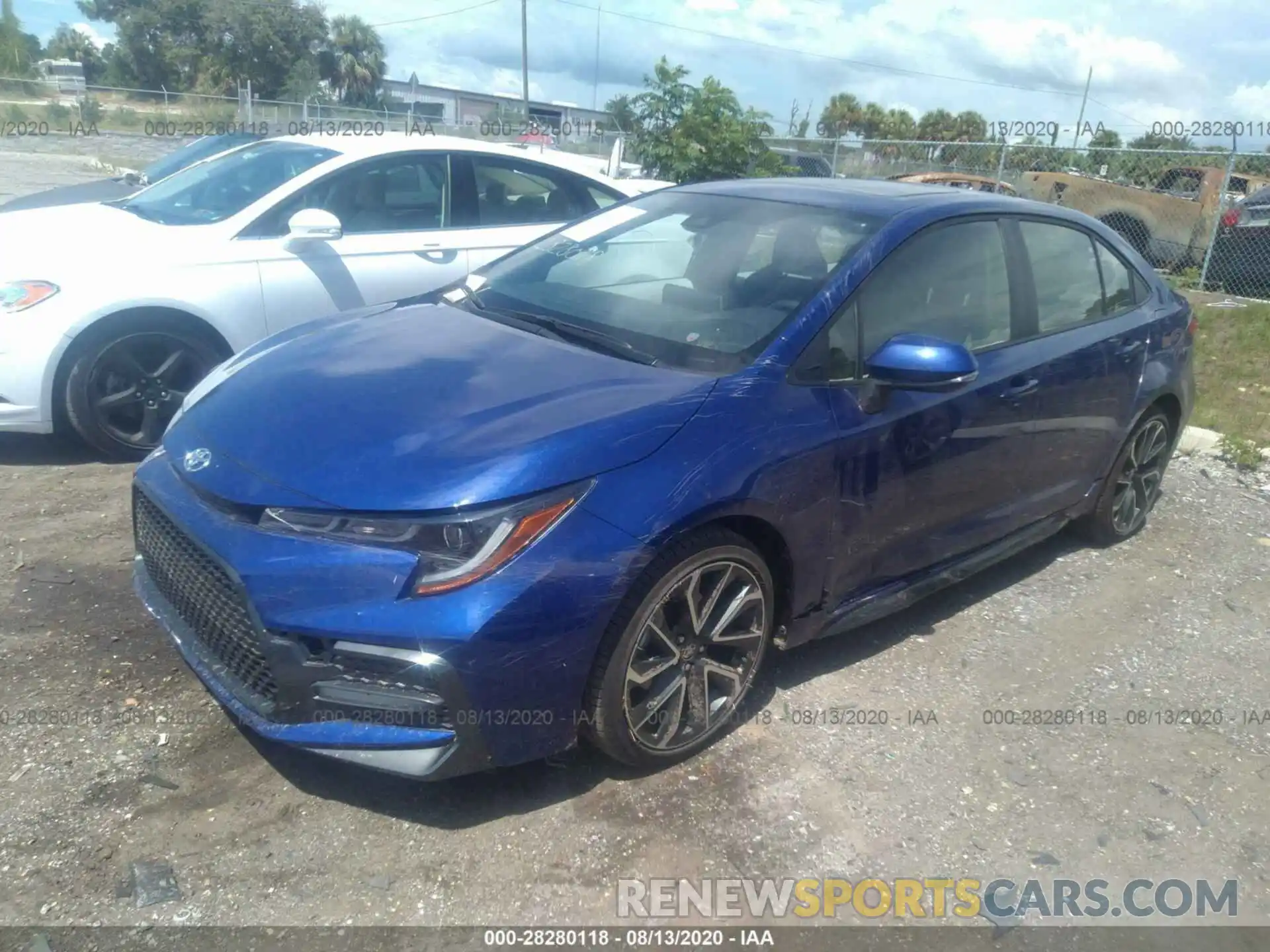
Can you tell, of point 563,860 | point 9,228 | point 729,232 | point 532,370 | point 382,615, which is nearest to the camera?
point 382,615

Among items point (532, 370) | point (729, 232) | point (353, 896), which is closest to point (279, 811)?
point (353, 896)

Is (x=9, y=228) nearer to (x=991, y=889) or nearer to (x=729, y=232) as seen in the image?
(x=729, y=232)

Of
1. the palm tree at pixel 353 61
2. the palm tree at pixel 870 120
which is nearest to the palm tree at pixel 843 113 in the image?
the palm tree at pixel 870 120

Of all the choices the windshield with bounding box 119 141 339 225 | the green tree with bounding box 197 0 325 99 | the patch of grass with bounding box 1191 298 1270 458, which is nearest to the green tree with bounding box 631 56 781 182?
the patch of grass with bounding box 1191 298 1270 458

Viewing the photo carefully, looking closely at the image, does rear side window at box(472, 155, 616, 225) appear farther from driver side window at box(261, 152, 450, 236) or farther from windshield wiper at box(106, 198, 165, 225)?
windshield wiper at box(106, 198, 165, 225)

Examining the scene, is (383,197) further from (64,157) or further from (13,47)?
(13,47)

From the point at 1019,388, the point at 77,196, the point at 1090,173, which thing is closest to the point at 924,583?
the point at 1019,388

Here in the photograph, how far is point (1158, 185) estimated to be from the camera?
584 inches

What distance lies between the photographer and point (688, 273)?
12.6ft

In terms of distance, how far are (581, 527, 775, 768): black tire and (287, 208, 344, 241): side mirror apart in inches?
131

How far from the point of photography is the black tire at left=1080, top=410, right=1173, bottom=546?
4988mm

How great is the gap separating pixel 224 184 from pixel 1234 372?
8126 mm

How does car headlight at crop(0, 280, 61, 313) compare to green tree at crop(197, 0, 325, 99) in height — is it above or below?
below

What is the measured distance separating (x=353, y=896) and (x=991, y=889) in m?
1.71
